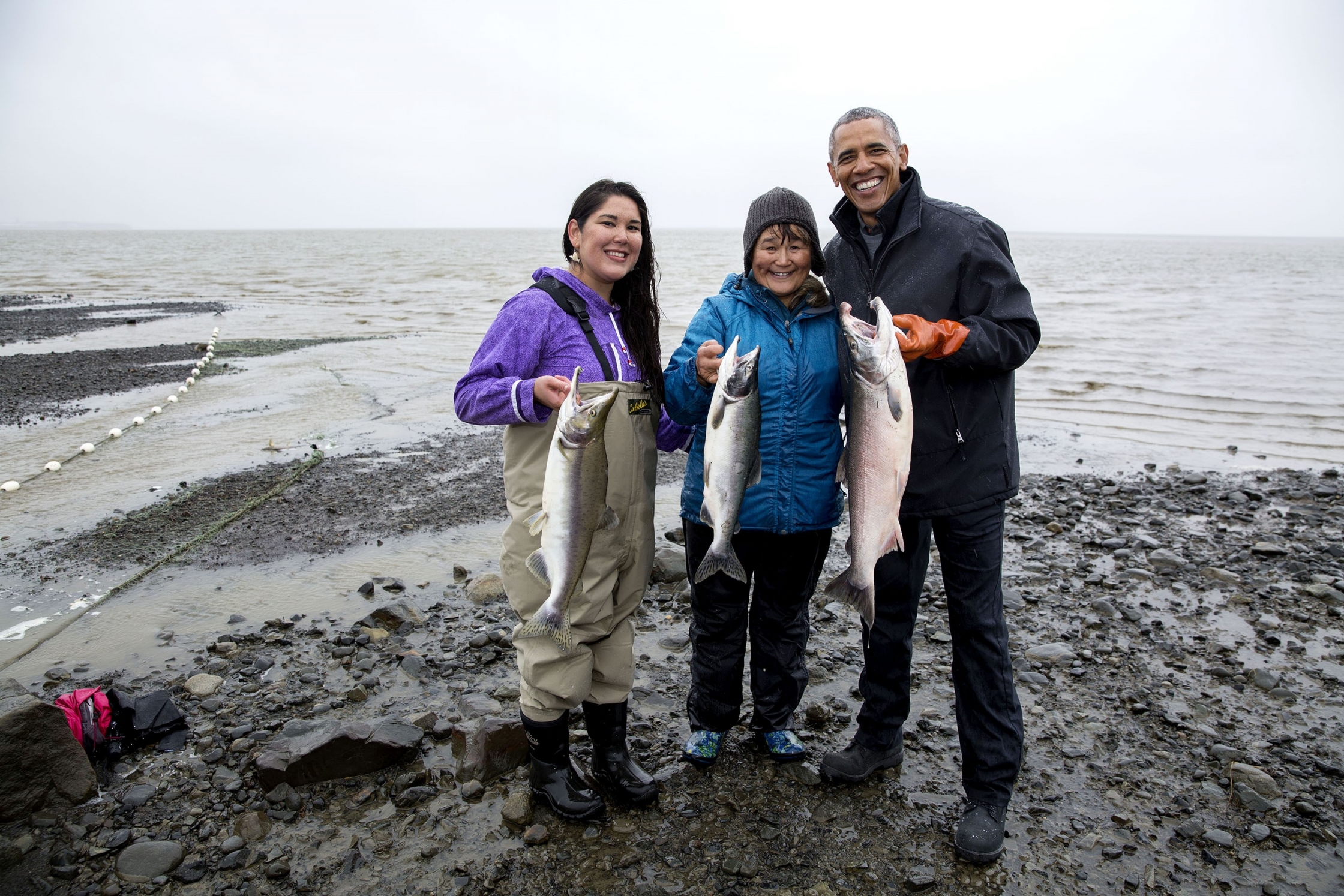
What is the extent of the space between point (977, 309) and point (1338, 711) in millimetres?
3468

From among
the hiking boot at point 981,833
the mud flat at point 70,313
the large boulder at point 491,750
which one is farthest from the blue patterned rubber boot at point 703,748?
the mud flat at point 70,313

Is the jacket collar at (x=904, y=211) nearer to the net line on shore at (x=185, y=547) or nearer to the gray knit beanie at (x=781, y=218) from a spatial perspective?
the gray knit beanie at (x=781, y=218)

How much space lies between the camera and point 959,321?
3.46 meters

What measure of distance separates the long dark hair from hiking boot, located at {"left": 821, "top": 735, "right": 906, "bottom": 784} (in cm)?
202

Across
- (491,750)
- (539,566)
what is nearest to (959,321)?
(539,566)

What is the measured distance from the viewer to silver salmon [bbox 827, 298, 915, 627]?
10.9 feet

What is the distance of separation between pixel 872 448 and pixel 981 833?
178 centimetres

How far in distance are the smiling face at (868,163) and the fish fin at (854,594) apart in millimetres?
1683

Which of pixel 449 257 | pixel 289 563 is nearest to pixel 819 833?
pixel 289 563

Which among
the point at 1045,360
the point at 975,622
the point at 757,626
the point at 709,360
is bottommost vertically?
the point at 1045,360

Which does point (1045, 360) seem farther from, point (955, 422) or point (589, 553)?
point (589, 553)

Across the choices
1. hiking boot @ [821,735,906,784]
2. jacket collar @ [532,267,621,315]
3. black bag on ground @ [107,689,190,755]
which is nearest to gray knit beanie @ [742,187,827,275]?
jacket collar @ [532,267,621,315]

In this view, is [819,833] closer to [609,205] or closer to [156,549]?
[609,205]

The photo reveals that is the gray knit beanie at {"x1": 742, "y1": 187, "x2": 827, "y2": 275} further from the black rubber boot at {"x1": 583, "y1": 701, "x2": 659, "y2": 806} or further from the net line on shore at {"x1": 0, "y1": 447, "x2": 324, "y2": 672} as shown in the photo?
the net line on shore at {"x1": 0, "y1": 447, "x2": 324, "y2": 672}
